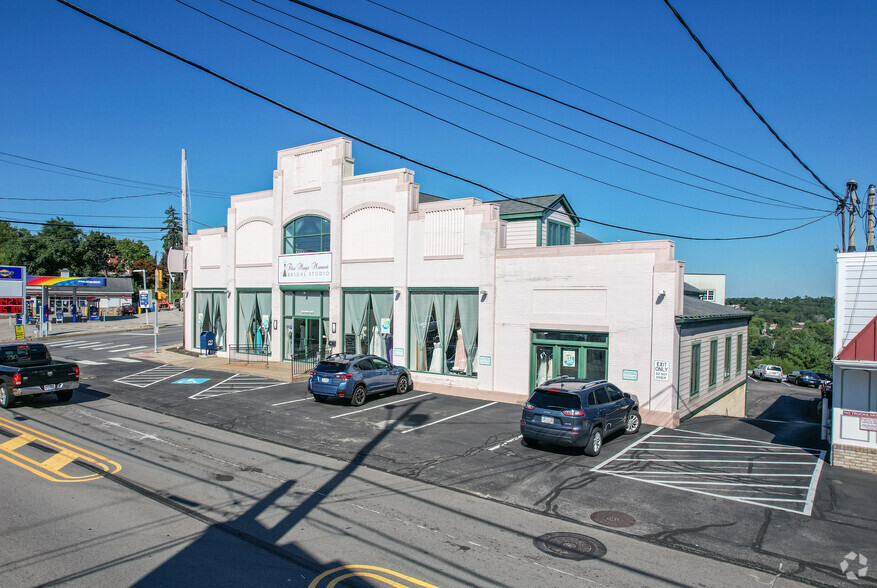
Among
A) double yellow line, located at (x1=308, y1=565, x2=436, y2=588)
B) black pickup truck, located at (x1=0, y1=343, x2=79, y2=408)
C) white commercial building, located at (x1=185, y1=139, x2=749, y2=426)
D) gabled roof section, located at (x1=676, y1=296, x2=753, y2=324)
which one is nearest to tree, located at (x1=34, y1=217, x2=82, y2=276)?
white commercial building, located at (x1=185, y1=139, x2=749, y2=426)

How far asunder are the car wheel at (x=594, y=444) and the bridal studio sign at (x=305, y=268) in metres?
16.5

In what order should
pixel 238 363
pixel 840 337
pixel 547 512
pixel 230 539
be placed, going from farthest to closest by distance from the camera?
pixel 238 363 → pixel 840 337 → pixel 547 512 → pixel 230 539

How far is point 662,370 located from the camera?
60.6ft

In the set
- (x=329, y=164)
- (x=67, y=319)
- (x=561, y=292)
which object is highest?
(x=329, y=164)

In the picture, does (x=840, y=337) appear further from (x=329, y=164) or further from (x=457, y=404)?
(x=329, y=164)

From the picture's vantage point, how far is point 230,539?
27.8 feet

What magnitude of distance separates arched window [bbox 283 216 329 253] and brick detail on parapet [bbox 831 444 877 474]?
70.3ft

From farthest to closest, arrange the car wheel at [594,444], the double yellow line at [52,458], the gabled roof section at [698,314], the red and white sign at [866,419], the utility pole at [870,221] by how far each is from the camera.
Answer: the gabled roof section at [698,314]
the utility pole at [870,221]
the car wheel at [594,444]
the red and white sign at [866,419]
the double yellow line at [52,458]

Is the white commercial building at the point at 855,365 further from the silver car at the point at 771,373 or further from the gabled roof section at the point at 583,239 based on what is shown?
the silver car at the point at 771,373

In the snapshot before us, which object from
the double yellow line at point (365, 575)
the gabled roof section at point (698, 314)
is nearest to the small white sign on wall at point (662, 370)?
the gabled roof section at point (698, 314)

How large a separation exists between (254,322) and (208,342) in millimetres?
3939

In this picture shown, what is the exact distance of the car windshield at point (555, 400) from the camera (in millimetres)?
13625

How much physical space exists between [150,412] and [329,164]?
14225mm

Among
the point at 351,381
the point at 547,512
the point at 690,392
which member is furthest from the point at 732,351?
the point at 547,512
